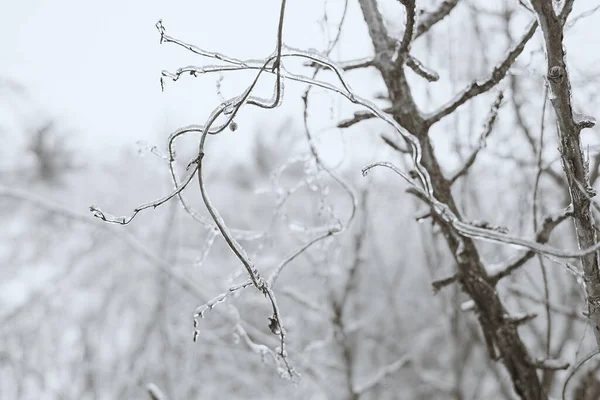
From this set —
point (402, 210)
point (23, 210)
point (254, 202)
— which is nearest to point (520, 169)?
point (402, 210)

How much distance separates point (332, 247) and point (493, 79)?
3.56 meters

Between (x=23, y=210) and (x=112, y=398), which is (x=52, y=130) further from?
(x=112, y=398)

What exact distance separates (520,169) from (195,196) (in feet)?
18.7

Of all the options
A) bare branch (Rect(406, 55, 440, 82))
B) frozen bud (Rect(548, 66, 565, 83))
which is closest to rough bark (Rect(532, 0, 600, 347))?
frozen bud (Rect(548, 66, 565, 83))

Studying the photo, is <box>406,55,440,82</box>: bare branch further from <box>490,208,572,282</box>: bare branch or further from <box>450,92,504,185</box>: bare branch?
<box>490,208,572,282</box>: bare branch

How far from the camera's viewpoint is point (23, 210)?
6.69m

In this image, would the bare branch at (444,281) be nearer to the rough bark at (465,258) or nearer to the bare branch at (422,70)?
the rough bark at (465,258)

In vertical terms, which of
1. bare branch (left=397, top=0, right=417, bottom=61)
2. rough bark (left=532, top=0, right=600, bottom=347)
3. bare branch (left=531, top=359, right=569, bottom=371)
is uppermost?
bare branch (left=397, top=0, right=417, bottom=61)

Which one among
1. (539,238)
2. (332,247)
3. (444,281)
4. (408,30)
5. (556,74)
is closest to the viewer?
(556,74)

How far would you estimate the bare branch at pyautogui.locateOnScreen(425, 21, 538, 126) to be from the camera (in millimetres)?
1178

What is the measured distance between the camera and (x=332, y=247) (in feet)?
15.3

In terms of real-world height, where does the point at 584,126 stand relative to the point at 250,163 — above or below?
below

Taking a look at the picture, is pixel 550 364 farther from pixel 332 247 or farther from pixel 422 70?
pixel 332 247

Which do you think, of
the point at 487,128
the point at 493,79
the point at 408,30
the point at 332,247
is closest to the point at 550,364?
the point at 487,128
